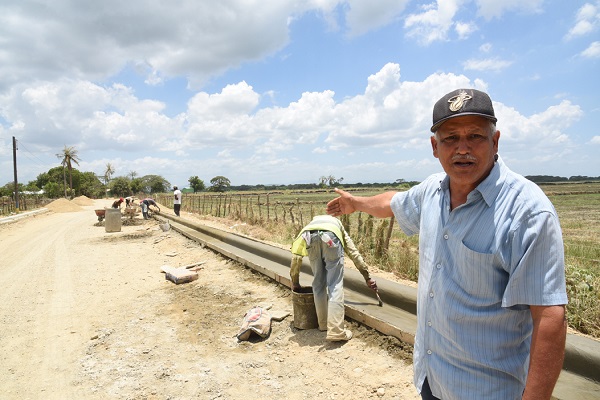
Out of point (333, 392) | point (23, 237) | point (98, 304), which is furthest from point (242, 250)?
point (23, 237)

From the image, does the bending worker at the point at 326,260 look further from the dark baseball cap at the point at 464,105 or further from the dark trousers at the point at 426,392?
the dark baseball cap at the point at 464,105

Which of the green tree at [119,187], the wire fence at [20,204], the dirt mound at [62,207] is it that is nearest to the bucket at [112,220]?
the wire fence at [20,204]

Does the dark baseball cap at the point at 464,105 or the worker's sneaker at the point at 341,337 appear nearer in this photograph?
the dark baseball cap at the point at 464,105

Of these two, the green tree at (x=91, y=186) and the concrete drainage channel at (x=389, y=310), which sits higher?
the green tree at (x=91, y=186)

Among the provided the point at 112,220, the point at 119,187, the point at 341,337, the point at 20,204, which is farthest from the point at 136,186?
the point at 341,337

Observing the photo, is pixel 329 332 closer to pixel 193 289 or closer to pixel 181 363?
pixel 181 363

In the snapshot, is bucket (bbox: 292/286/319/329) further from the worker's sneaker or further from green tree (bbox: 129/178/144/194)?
green tree (bbox: 129/178/144/194)

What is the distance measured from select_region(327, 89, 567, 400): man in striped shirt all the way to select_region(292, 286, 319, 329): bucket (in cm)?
348

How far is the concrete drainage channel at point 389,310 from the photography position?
123 inches

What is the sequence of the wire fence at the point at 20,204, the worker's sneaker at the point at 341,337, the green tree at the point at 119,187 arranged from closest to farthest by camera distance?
1. the worker's sneaker at the point at 341,337
2. the wire fence at the point at 20,204
3. the green tree at the point at 119,187

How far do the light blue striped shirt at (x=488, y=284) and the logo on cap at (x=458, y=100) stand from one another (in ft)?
0.96

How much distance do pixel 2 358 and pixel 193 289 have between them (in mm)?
3249

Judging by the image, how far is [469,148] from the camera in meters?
1.49

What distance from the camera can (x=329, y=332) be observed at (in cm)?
464
